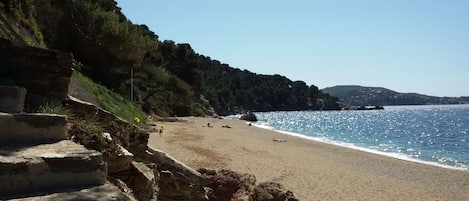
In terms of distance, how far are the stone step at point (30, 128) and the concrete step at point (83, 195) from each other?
858 millimetres

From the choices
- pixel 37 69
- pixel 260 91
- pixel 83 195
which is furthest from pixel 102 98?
pixel 260 91

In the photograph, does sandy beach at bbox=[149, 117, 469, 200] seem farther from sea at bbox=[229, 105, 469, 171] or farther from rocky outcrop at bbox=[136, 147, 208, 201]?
rocky outcrop at bbox=[136, 147, 208, 201]

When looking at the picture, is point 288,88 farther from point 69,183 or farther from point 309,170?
point 69,183

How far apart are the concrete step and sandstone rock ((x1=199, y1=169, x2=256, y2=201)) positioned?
467 cm

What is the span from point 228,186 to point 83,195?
5211mm

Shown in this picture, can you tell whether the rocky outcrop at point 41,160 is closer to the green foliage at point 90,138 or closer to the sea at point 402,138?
the green foliage at point 90,138

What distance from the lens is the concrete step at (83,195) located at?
308 centimetres

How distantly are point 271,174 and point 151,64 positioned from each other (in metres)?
36.7

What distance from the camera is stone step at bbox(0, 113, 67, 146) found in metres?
3.79

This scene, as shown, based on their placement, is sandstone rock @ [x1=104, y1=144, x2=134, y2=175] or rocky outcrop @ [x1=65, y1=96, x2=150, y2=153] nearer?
sandstone rock @ [x1=104, y1=144, x2=134, y2=175]

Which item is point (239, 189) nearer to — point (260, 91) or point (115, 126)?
point (115, 126)

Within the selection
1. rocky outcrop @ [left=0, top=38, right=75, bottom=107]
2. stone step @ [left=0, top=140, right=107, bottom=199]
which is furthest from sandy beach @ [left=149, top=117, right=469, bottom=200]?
stone step @ [left=0, top=140, right=107, bottom=199]

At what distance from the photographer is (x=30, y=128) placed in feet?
12.9

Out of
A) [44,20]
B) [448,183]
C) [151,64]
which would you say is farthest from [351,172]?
[151,64]
